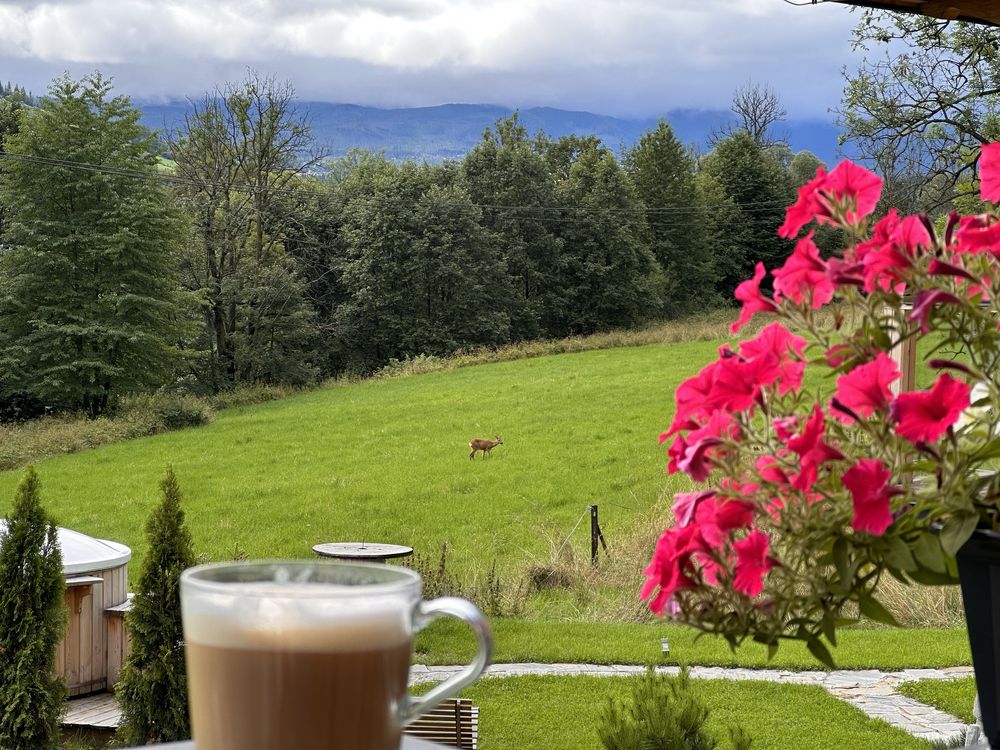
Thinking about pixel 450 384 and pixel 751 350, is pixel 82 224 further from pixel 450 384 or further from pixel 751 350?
pixel 751 350

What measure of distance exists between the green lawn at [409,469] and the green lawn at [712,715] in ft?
14.9

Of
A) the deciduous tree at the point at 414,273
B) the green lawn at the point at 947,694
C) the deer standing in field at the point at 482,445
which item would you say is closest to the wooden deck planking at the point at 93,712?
the green lawn at the point at 947,694

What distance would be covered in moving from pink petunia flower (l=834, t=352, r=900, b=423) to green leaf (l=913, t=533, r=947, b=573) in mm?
93

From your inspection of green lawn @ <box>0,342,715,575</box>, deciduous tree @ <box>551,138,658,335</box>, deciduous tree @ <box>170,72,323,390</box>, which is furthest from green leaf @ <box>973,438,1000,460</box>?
deciduous tree @ <box>551,138,658,335</box>

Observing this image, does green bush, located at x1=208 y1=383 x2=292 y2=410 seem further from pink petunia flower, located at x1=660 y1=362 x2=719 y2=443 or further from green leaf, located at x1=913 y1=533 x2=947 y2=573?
green leaf, located at x1=913 y1=533 x2=947 y2=573

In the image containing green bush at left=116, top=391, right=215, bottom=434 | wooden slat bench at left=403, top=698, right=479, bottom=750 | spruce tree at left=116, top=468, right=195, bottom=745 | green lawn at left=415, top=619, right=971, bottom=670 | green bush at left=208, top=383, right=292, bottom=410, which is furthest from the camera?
green bush at left=208, top=383, right=292, bottom=410

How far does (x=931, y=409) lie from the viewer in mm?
663

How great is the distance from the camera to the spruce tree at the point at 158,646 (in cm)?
459

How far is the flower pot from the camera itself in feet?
2.38

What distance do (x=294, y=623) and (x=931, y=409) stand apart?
0.42 metres

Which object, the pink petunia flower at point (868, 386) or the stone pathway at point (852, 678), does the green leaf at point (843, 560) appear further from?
the stone pathway at point (852, 678)

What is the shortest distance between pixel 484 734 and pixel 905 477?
4998mm

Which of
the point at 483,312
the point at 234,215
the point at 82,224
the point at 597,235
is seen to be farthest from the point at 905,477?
the point at 597,235

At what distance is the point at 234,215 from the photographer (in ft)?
81.5
